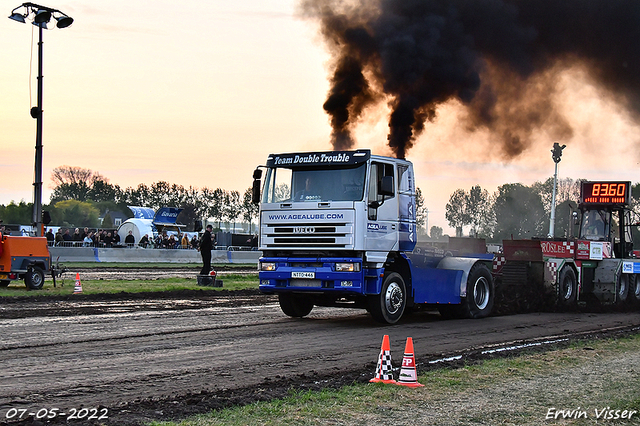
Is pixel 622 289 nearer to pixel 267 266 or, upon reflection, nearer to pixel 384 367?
pixel 267 266

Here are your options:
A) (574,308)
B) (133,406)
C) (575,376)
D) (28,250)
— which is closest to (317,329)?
(575,376)

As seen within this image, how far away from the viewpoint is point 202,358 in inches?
372

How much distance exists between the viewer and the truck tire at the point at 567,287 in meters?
18.8

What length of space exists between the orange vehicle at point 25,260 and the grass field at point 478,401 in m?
14.8

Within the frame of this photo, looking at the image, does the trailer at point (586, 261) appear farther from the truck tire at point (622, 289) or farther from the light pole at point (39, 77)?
the light pole at point (39, 77)

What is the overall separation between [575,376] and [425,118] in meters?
10.9

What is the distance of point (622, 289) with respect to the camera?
21.1 m

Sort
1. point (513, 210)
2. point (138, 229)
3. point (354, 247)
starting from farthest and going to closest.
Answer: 1. point (513, 210)
2. point (138, 229)
3. point (354, 247)

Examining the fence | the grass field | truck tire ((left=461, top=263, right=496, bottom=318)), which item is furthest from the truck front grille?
the fence

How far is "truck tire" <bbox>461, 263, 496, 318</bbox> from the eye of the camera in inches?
611

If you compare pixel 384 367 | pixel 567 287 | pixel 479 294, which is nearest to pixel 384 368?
pixel 384 367

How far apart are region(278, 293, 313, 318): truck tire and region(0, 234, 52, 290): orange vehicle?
29.5ft

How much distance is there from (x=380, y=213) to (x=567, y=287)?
8712mm
